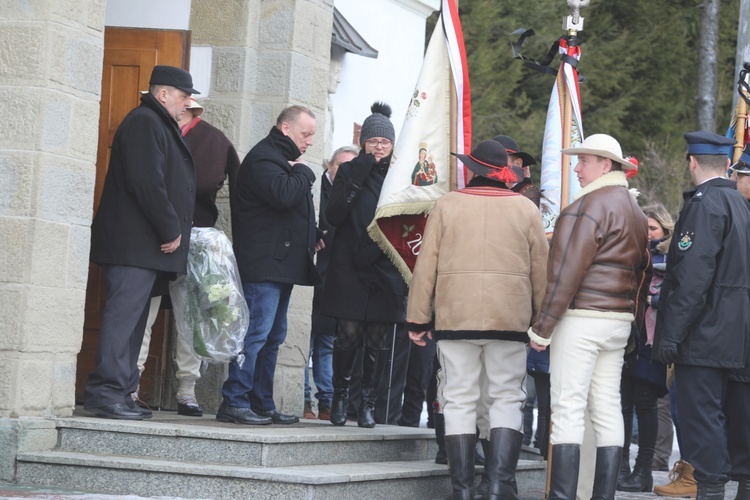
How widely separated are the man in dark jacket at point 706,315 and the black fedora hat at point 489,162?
3.63 feet

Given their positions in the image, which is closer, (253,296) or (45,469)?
(45,469)

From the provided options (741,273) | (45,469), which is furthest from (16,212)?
(741,273)

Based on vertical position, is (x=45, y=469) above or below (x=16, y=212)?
below

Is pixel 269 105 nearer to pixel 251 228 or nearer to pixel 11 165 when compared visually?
pixel 251 228

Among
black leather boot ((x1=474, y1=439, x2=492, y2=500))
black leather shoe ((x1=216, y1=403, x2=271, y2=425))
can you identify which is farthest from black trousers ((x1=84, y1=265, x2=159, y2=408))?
black leather boot ((x1=474, y1=439, x2=492, y2=500))

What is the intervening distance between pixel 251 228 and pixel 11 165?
5.32ft

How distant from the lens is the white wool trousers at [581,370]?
7.34m

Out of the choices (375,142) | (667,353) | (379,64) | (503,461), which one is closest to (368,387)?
(375,142)

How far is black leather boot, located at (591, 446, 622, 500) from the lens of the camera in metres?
7.47

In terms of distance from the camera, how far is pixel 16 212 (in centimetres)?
771

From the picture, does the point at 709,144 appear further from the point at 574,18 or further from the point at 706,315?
the point at 574,18

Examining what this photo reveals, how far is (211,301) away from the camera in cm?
844

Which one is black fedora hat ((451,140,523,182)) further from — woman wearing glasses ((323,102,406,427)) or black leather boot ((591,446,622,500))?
black leather boot ((591,446,622,500))

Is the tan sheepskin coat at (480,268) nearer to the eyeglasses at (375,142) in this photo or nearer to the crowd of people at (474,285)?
the crowd of people at (474,285)
